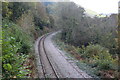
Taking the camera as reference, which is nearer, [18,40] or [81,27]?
[18,40]

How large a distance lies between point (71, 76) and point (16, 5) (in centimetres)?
2198

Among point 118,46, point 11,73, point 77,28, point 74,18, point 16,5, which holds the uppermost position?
point 16,5

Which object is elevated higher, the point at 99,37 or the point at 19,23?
the point at 19,23

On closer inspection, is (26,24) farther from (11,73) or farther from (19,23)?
(11,73)

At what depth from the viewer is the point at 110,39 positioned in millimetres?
27406

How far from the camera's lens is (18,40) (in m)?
12.5

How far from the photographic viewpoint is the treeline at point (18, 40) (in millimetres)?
5184

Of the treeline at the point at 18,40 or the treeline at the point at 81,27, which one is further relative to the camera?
the treeline at the point at 81,27

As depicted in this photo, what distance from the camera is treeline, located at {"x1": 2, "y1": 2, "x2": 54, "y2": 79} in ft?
17.0

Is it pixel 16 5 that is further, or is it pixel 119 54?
pixel 16 5

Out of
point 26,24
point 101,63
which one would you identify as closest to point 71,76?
point 101,63

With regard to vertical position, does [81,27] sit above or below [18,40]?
above

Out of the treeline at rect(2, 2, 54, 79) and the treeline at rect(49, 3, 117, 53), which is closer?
the treeline at rect(2, 2, 54, 79)

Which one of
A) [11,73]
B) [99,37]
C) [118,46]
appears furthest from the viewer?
[99,37]
